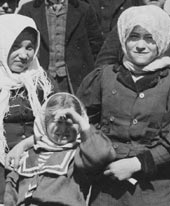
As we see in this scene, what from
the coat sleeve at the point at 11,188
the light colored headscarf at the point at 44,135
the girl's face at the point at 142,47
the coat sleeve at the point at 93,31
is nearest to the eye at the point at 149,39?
the girl's face at the point at 142,47

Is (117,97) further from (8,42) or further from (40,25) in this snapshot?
(40,25)

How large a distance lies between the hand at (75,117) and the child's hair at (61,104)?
0.04m

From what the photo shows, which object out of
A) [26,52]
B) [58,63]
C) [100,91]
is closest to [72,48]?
[58,63]

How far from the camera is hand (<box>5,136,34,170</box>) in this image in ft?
16.1

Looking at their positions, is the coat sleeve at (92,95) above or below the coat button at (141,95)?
below

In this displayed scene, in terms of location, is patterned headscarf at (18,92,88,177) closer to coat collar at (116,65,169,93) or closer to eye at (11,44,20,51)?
coat collar at (116,65,169,93)

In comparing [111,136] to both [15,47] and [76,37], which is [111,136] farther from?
[76,37]

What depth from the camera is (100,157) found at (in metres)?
4.46

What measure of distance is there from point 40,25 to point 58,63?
36 centimetres

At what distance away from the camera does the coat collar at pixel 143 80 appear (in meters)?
4.68

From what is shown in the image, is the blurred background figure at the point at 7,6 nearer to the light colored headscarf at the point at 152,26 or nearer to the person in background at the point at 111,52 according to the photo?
the person in background at the point at 111,52

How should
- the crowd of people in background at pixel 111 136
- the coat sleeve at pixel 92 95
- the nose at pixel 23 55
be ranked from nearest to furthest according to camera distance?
the crowd of people in background at pixel 111 136 < the coat sleeve at pixel 92 95 < the nose at pixel 23 55

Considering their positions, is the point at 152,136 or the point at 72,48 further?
the point at 72,48

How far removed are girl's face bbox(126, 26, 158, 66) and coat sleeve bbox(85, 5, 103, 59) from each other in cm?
182
